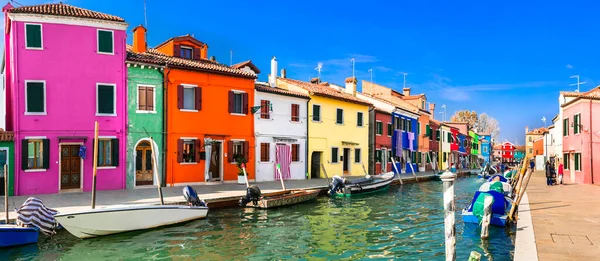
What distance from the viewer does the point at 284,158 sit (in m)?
25.2

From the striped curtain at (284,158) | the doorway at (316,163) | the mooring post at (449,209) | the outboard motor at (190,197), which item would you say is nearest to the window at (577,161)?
the doorway at (316,163)

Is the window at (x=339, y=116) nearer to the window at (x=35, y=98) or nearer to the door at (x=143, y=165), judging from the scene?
the door at (x=143, y=165)

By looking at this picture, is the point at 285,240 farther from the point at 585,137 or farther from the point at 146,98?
the point at 585,137

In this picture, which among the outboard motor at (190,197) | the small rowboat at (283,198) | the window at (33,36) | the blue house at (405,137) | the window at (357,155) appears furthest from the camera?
the blue house at (405,137)

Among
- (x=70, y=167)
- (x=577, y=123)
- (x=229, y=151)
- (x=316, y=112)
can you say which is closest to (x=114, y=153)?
(x=70, y=167)

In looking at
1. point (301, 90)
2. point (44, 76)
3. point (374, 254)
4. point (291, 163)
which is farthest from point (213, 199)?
point (301, 90)

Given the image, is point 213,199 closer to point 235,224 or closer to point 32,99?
point 235,224

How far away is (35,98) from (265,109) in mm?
11082

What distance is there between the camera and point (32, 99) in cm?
1705

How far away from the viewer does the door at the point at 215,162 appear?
21750mm

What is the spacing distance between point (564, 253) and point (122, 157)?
16689mm

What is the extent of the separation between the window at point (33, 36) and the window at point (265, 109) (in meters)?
10.8

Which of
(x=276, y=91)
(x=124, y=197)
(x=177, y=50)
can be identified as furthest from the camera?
(x=276, y=91)

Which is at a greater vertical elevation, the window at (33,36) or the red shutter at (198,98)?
the window at (33,36)
